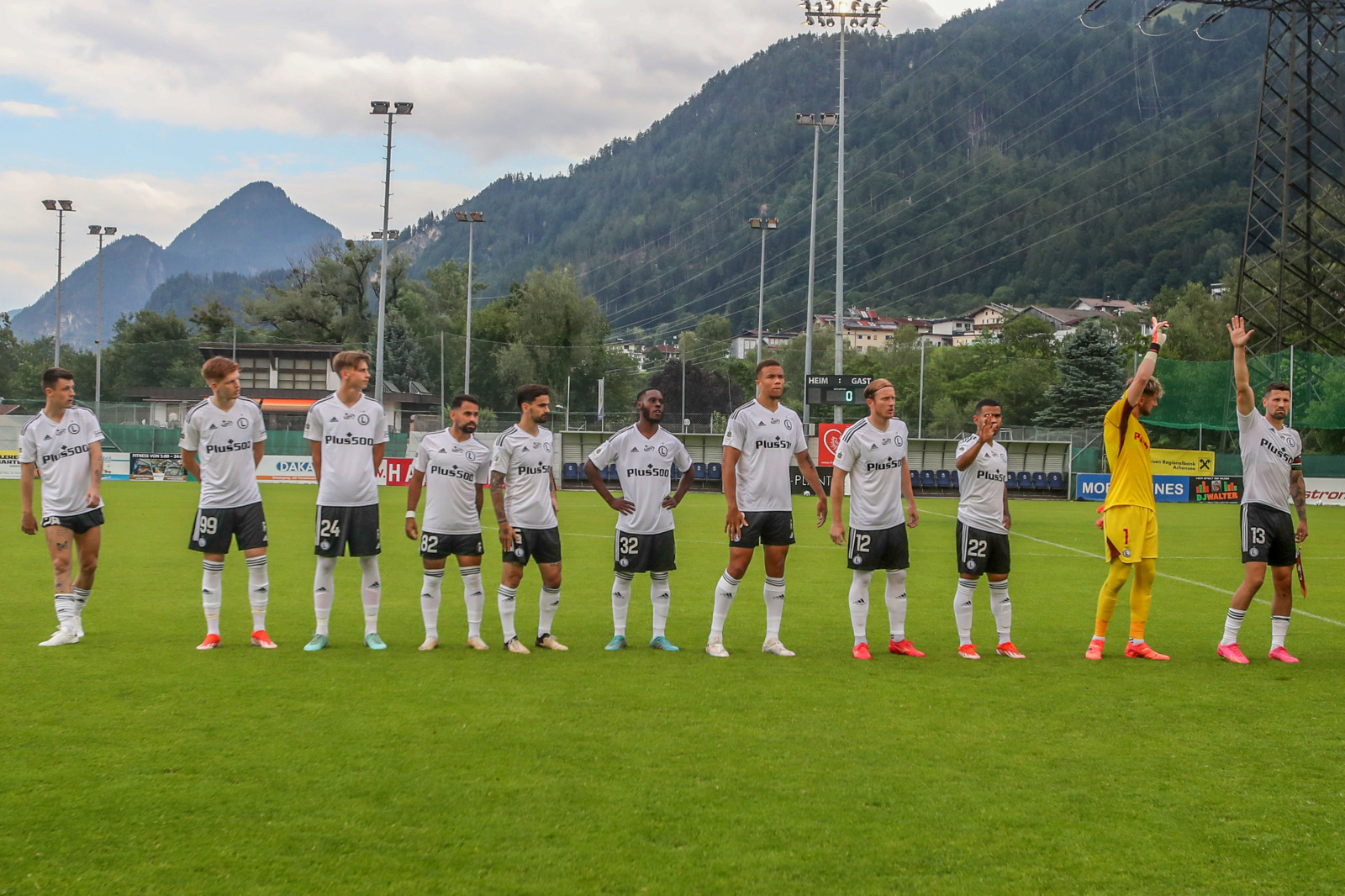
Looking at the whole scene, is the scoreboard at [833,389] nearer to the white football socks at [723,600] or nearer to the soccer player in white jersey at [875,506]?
the soccer player in white jersey at [875,506]

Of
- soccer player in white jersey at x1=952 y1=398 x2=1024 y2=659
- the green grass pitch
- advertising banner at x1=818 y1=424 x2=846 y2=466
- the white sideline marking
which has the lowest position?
the white sideline marking

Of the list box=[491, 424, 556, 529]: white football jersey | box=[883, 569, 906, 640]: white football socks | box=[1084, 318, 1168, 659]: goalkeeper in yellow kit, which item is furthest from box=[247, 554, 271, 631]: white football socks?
box=[1084, 318, 1168, 659]: goalkeeper in yellow kit

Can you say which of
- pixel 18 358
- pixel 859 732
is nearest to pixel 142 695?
pixel 859 732

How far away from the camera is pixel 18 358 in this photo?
357 ft

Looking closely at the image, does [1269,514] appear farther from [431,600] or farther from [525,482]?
[431,600]

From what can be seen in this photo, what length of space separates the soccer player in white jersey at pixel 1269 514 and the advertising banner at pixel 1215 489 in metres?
32.1

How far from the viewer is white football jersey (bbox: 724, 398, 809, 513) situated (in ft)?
27.4

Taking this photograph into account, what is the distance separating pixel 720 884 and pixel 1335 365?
39.3 meters

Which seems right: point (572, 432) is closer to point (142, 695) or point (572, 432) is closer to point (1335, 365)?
point (1335, 365)

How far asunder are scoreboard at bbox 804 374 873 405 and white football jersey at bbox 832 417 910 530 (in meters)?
22.5

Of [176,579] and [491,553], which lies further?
[491,553]

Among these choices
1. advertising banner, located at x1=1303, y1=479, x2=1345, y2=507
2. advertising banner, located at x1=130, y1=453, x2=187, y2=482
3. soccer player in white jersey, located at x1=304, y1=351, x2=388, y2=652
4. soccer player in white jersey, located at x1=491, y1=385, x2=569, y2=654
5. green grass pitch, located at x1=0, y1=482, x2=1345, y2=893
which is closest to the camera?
green grass pitch, located at x1=0, y1=482, x2=1345, y2=893

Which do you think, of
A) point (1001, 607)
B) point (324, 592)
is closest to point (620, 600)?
point (324, 592)

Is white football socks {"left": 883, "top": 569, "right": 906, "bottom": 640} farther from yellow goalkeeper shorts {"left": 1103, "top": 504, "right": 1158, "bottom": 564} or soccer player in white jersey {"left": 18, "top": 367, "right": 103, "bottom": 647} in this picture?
soccer player in white jersey {"left": 18, "top": 367, "right": 103, "bottom": 647}
